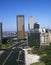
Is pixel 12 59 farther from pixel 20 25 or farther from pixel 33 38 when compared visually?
pixel 20 25

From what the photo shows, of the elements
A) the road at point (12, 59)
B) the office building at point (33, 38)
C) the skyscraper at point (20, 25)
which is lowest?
the road at point (12, 59)

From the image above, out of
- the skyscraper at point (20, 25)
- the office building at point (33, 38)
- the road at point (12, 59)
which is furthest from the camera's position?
the skyscraper at point (20, 25)

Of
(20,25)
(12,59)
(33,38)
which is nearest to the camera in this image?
(12,59)

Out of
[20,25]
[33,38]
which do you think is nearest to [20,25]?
[20,25]

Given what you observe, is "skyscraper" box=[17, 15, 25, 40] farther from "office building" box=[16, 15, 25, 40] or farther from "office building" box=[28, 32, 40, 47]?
"office building" box=[28, 32, 40, 47]

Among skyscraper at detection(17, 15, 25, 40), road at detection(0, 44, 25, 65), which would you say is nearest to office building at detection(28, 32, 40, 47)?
road at detection(0, 44, 25, 65)

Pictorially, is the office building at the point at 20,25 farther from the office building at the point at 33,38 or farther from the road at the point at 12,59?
the road at the point at 12,59

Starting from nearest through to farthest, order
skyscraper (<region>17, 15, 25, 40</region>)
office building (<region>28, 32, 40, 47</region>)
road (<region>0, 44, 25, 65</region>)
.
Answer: road (<region>0, 44, 25, 65</region>)
office building (<region>28, 32, 40, 47</region>)
skyscraper (<region>17, 15, 25, 40</region>)

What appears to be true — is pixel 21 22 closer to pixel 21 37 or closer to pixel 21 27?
pixel 21 27

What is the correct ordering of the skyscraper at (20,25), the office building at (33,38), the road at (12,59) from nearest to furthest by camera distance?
the road at (12,59) → the office building at (33,38) → the skyscraper at (20,25)

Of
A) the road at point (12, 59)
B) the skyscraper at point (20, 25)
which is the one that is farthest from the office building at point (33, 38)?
the skyscraper at point (20, 25)

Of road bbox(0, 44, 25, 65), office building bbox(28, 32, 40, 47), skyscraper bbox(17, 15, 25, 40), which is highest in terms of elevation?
skyscraper bbox(17, 15, 25, 40)
